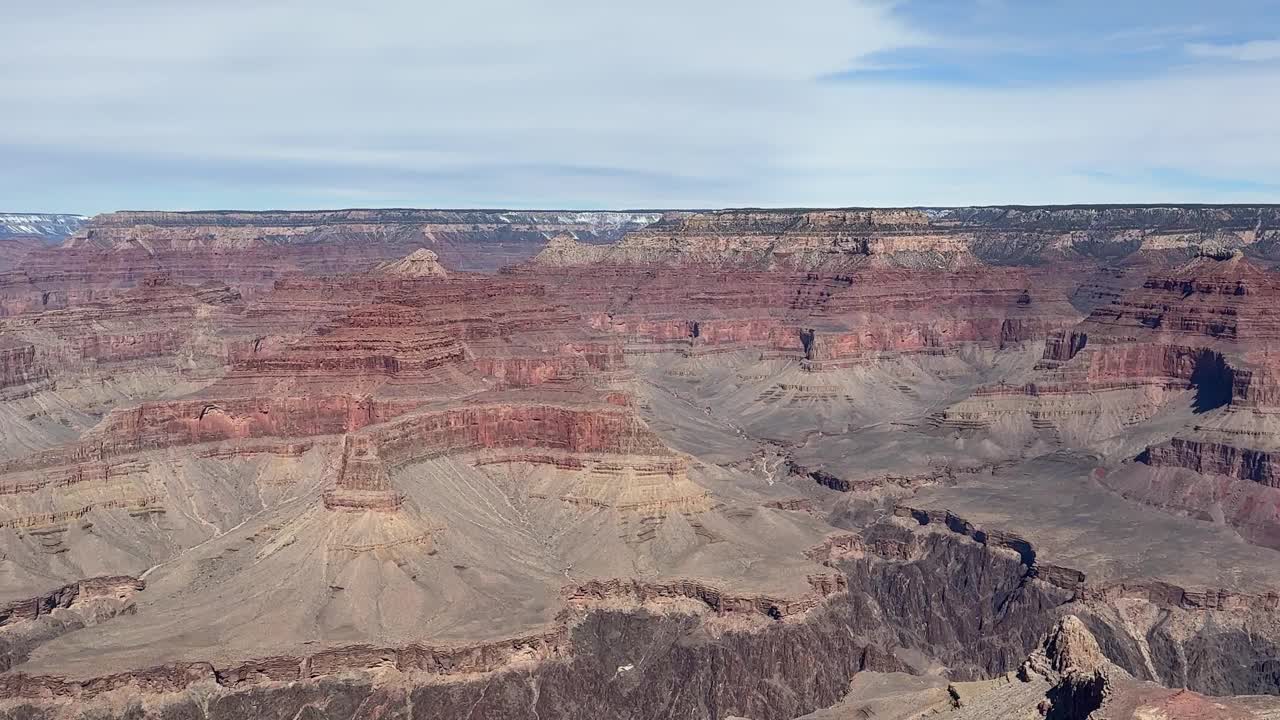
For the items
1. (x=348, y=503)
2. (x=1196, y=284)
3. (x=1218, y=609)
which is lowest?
(x=1218, y=609)

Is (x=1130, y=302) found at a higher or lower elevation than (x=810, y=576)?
higher

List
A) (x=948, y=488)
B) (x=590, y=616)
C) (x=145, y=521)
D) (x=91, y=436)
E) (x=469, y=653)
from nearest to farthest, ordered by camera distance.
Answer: (x=469, y=653) → (x=590, y=616) → (x=145, y=521) → (x=91, y=436) → (x=948, y=488)

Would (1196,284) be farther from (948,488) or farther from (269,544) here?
(269,544)

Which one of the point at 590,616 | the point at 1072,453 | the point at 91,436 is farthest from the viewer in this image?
the point at 1072,453

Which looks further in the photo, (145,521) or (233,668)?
(145,521)

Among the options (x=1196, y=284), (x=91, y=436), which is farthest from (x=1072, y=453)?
(x=91, y=436)

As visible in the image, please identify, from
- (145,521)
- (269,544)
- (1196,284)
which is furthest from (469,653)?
(1196,284)

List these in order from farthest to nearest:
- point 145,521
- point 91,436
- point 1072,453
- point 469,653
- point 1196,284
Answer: point 1196,284 → point 1072,453 → point 91,436 → point 145,521 → point 469,653

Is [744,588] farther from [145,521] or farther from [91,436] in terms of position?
[91,436]

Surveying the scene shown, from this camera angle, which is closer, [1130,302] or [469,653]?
[469,653]
